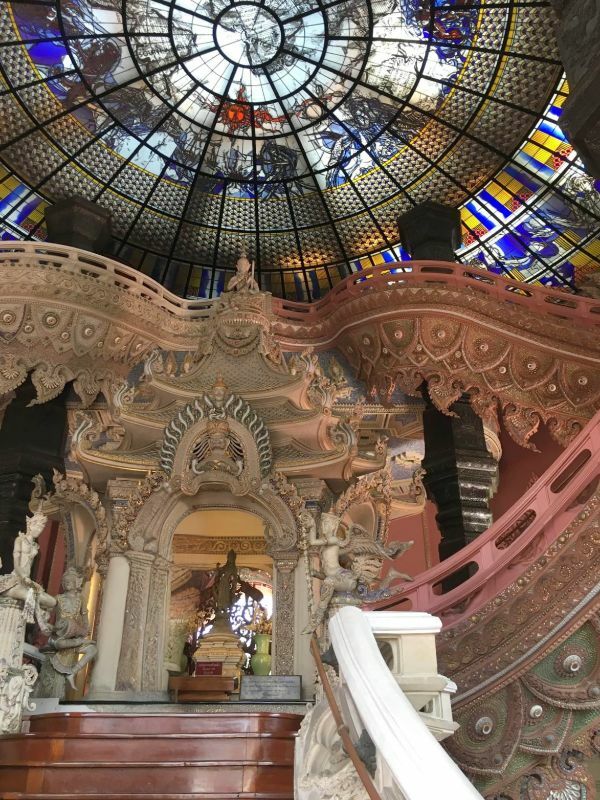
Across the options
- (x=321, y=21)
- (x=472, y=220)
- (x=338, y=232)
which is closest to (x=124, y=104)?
(x=321, y=21)

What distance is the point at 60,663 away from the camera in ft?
22.7

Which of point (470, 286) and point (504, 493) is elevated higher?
point (470, 286)

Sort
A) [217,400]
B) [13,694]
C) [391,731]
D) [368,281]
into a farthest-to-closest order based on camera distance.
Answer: [368,281]
[217,400]
[13,694]
[391,731]

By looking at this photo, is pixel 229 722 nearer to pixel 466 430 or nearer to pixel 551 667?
pixel 551 667

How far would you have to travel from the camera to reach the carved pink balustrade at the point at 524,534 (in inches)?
203

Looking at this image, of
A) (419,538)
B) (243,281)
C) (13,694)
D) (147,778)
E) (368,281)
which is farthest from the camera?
(419,538)

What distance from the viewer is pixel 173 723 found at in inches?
199

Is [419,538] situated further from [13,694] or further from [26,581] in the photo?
[13,694]

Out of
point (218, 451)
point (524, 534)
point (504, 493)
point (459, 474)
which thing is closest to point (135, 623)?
point (218, 451)

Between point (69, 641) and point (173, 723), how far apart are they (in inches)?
93.0

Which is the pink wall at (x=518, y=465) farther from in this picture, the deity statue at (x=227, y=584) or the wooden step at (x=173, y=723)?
the wooden step at (x=173, y=723)

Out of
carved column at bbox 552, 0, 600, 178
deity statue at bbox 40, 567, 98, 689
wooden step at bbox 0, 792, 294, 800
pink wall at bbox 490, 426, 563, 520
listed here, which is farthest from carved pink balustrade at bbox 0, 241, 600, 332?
wooden step at bbox 0, 792, 294, 800

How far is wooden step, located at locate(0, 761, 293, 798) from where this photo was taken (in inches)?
177

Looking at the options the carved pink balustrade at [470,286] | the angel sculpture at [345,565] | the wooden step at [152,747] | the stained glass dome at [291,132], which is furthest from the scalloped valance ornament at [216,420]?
the stained glass dome at [291,132]
